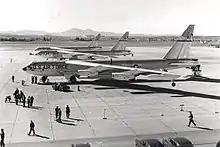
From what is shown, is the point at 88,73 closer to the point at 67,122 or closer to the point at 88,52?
the point at 67,122

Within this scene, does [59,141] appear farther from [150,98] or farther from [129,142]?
[150,98]

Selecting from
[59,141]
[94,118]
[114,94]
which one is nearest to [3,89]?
[114,94]

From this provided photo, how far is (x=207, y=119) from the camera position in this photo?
1333 cm

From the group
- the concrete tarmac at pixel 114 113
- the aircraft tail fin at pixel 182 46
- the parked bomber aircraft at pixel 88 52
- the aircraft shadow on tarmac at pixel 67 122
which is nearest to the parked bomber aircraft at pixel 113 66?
the aircraft tail fin at pixel 182 46

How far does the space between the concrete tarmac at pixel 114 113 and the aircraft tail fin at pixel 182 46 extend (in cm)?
241

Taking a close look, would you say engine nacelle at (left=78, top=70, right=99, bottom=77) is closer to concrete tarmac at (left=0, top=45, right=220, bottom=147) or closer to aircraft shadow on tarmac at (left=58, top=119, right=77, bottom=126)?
concrete tarmac at (left=0, top=45, right=220, bottom=147)

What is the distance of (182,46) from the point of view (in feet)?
78.0

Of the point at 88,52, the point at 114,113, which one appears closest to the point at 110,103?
the point at 114,113

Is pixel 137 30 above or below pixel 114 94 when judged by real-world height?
above

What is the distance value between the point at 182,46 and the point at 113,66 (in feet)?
20.4

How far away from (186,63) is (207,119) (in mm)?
11303

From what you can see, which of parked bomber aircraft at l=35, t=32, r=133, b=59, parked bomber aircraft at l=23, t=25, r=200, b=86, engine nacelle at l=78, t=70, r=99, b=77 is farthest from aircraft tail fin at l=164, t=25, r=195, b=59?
parked bomber aircraft at l=35, t=32, r=133, b=59

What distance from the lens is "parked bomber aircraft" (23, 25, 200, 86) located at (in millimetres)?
21678

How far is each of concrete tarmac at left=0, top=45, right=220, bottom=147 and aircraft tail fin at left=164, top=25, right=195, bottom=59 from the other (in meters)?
2.41
